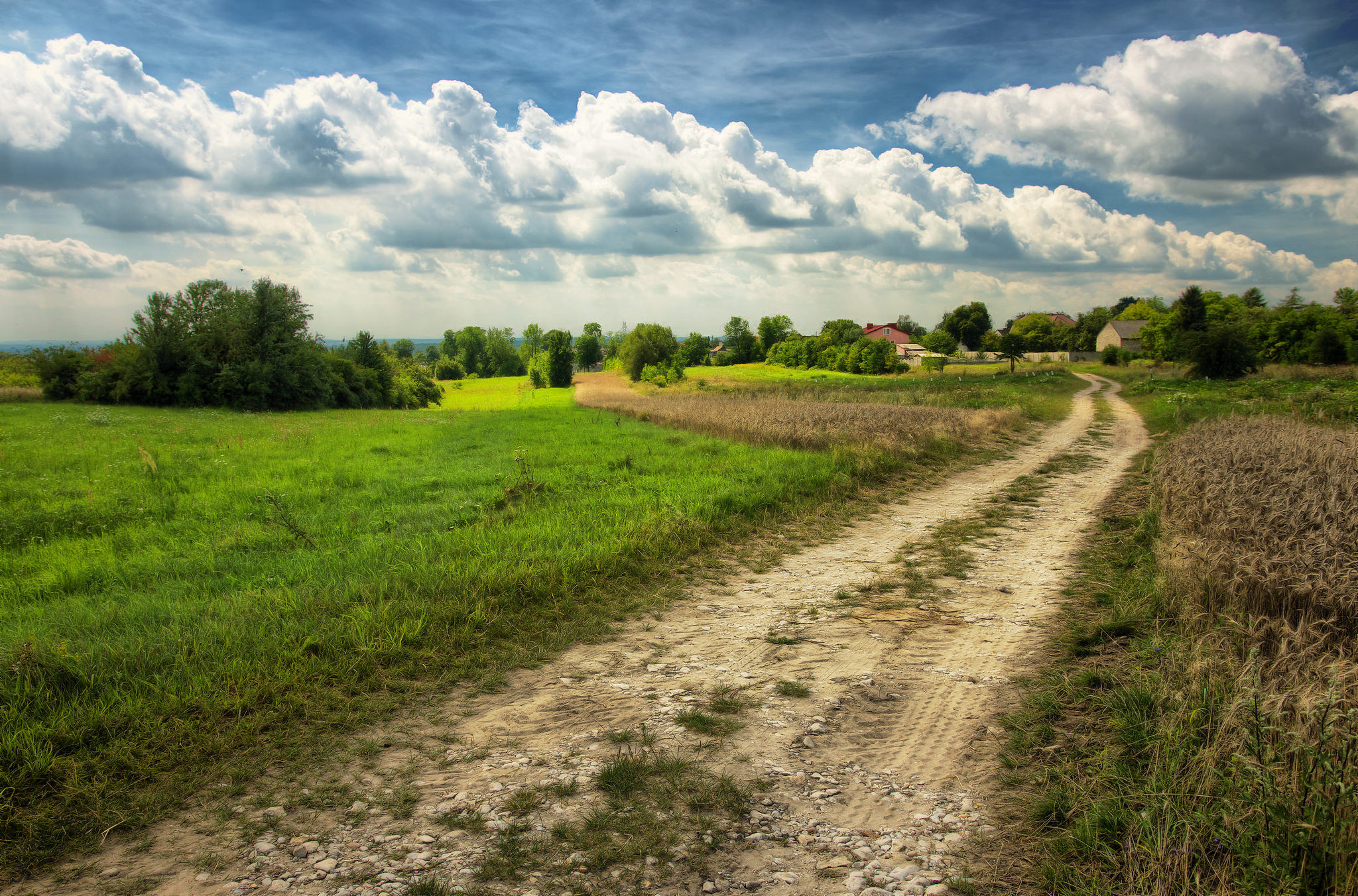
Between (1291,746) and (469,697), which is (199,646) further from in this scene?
(1291,746)

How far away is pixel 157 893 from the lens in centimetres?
284

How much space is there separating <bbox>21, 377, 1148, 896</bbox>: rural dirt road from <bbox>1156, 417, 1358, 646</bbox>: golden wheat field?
1.47 meters

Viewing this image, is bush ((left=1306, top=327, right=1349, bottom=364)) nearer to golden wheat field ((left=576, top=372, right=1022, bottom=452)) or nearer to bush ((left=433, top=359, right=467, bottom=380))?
golden wheat field ((left=576, top=372, right=1022, bottom=452))

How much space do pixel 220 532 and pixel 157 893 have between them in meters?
7.00

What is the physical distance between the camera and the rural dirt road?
2973 mm

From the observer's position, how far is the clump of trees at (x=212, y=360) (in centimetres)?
3231

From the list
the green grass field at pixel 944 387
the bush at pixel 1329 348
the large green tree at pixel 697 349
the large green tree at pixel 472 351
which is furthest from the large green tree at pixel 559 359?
the bush at pixel 1329 348

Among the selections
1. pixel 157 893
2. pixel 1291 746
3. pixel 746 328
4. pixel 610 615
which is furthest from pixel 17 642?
pixel 746 328

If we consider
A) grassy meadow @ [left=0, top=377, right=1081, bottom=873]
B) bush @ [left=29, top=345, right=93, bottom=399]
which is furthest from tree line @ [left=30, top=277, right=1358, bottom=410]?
grassy meadow @ [left=0, top=377, right=1081, bottom=873]

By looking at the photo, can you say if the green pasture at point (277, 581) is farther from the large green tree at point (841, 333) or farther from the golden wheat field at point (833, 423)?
the large green tree at point (841, 333)

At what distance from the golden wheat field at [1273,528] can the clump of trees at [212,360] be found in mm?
40090

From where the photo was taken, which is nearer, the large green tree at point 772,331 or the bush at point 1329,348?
the bush at point 1329,348

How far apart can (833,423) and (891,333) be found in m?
117

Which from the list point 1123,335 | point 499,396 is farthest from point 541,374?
point 1123,335
